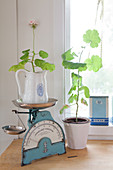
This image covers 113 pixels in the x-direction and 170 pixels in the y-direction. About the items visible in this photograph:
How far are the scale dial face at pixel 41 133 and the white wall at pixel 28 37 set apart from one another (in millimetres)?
333

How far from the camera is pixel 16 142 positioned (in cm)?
152

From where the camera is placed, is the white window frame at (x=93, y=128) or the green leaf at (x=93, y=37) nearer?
the green leaf at (x=93, y=37)

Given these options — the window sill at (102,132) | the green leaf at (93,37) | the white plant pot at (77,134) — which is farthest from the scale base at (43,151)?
the green leaf at (93,37)

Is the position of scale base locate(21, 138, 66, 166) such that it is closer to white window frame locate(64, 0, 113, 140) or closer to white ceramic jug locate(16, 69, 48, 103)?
white ceramic jug locate(16, 69, 48, 103)

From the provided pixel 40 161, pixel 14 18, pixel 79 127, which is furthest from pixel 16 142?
pixel 14 18

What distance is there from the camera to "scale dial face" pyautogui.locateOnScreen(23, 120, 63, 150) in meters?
1.18

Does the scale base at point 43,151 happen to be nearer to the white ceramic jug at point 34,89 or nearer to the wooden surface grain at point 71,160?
the wooden surface grain at point 71,160

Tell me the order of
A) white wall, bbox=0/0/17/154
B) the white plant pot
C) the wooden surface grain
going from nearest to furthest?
1. the wooden surface grain
2. the white plant pot
3. white wall, bbox=0/0/17/154

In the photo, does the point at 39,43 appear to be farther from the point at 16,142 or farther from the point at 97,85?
the point at 16,142

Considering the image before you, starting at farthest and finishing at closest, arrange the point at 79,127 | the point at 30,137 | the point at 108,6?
the point at 108,6, the point at 79,127, the point at 30,137

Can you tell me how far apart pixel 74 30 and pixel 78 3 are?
20 cm

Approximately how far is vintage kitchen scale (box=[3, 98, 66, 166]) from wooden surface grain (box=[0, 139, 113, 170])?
4 centimetres

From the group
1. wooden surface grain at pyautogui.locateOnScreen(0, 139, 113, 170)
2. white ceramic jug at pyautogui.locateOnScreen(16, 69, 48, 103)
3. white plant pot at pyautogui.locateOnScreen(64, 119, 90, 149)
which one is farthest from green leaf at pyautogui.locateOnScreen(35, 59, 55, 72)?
wooden surface grain at pyautogui.locateOnScreen(0, 139, 113, 170)

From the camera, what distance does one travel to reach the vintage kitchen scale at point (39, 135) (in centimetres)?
117
